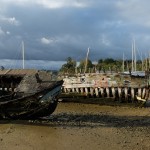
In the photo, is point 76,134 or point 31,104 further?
point 31,104

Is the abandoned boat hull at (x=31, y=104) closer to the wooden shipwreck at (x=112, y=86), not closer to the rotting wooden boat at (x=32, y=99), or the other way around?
the rotting wooden boat at (x=32, y=99)

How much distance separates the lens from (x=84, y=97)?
94.7ft

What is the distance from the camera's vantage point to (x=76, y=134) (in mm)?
14664

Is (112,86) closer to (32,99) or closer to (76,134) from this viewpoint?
(32,99)

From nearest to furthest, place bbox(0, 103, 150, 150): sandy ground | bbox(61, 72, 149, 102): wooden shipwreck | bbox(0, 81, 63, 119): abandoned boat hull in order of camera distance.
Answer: bbox(0, 103, 150, 150): sandy ground → bbox(0, 81, 63, 119): abandoned boat hull → bbox(61, 72, 149, 102): wooden shipwreck

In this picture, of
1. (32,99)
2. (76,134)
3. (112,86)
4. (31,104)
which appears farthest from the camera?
(112,86)

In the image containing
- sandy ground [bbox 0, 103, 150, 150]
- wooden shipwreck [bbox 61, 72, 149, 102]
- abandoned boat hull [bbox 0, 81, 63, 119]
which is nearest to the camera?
sandy ground [bbox 0, 103, 150, 150]

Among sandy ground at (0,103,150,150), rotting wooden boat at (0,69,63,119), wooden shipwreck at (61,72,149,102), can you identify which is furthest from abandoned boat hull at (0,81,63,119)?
wooden shipwreck at (61,72,149,102)

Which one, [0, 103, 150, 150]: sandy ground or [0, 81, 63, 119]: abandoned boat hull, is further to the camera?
[0, 81, 63, 119]: abandoned boat hull

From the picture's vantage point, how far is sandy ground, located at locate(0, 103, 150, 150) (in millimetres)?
12688

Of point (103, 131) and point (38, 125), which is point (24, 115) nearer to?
point (38, 125)

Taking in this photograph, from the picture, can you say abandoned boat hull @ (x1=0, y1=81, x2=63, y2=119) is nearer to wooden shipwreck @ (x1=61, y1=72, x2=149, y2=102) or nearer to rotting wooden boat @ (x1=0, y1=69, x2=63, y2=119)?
rotting wooden boat @ (x1=0, y1=69, x2=63, y2=119)

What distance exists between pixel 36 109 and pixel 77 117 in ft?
9.40

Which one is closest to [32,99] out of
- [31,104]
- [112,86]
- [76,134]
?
[31,104]
